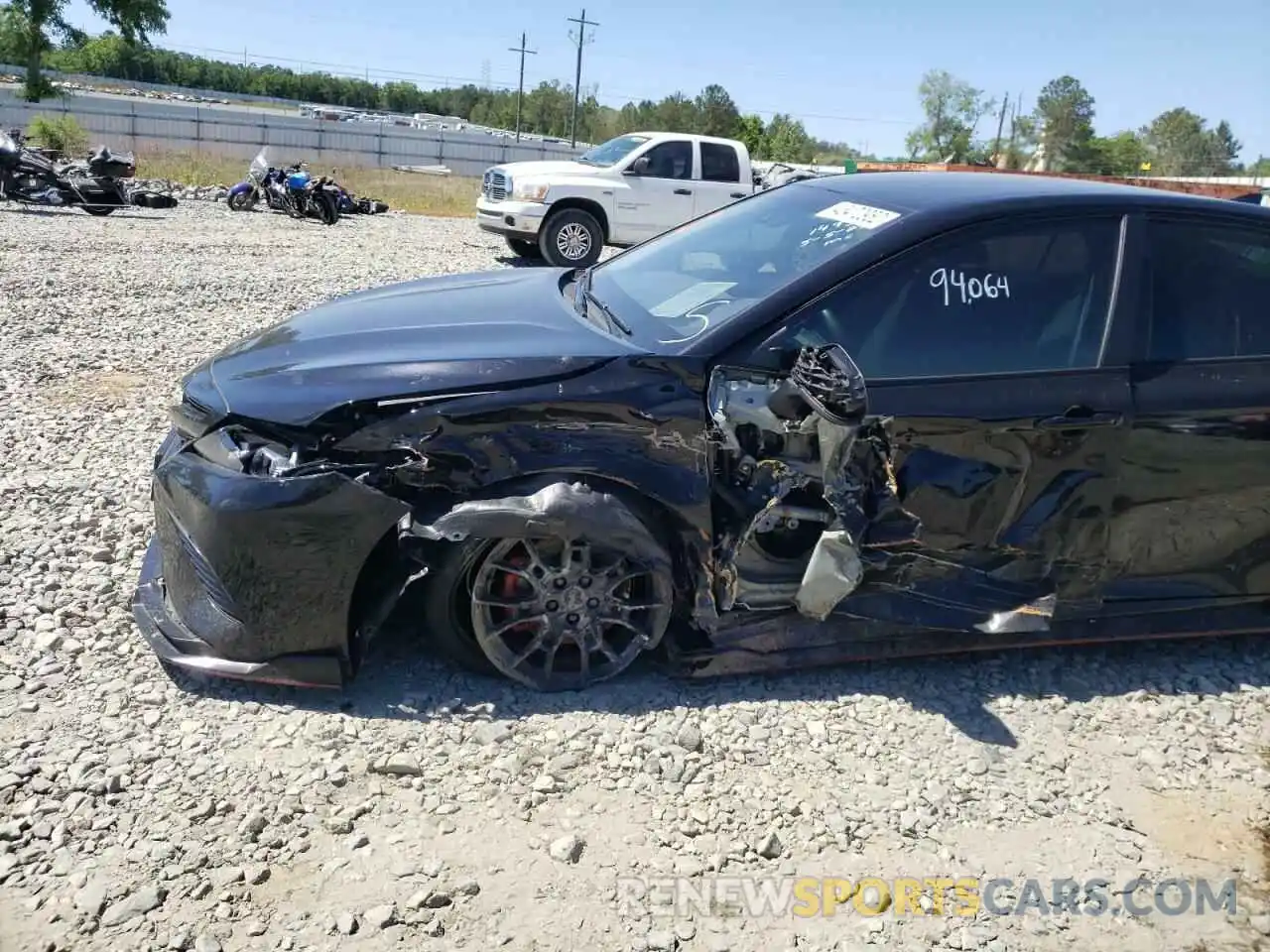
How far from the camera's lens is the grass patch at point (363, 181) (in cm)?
2264

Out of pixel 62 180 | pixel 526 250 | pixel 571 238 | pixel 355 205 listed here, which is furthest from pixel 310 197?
pixel 571 238

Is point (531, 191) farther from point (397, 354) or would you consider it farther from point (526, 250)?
point (397, 354)

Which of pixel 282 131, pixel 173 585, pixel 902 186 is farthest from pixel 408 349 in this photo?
pixel 282 131

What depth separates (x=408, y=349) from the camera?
3191 mm

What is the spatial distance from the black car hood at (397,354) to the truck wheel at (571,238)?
9.67m

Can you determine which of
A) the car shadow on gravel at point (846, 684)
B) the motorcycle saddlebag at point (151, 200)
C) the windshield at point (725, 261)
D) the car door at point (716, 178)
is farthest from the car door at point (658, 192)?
the car shadow on gravel at point (846, 684)

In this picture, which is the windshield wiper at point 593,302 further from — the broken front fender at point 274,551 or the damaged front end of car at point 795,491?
the broken front fender at point 274,551

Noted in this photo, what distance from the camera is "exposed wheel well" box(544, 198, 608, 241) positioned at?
13.2 meters

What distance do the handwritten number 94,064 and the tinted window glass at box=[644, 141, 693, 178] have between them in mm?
10992

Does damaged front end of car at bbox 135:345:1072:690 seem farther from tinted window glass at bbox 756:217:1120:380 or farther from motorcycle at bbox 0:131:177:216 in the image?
motorcycle at bbox 0:131:177:216

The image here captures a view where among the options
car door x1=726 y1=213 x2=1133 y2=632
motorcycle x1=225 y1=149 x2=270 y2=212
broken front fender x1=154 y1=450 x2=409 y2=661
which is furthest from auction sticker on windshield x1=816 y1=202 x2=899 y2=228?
motorcycle x1=225 y1=149 x2=270 y2=212

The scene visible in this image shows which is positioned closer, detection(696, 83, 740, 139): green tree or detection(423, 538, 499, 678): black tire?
detection(423, 538, 499, 678): black tire

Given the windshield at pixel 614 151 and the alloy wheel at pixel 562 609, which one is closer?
the alloy wheel at pixel 562 609

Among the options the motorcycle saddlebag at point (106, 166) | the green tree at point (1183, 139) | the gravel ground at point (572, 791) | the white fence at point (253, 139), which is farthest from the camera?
the green tree at point (1183, 139)
